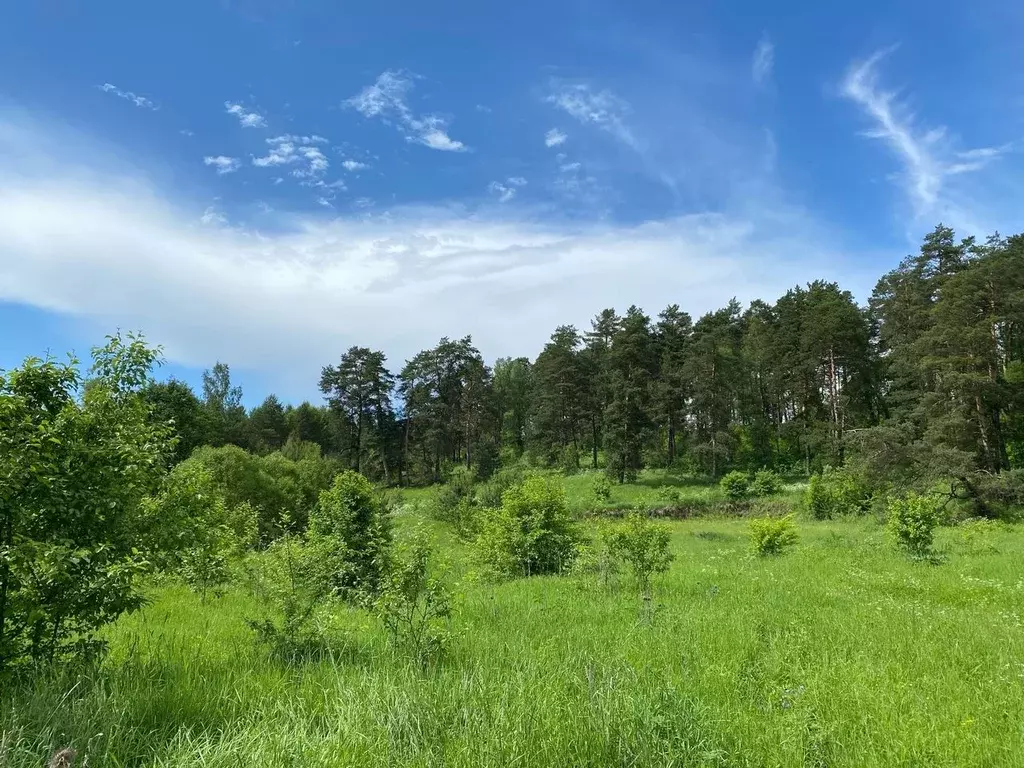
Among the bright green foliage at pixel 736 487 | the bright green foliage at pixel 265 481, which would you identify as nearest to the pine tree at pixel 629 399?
the bright green foliage at pixel 736 487

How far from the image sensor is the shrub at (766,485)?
4103 centimetres

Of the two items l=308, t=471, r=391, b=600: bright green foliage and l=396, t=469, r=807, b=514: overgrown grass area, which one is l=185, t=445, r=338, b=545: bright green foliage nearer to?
l=396, t=469, r=807, b=514: overgrown grass area

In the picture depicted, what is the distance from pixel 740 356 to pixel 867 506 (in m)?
25.7

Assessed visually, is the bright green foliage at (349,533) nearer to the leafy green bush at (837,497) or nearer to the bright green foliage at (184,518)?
the bright green foliage at (184,518)

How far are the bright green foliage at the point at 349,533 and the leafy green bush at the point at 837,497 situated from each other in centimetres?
2780

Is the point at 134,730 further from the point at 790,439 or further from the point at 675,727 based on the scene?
the point at 790,439

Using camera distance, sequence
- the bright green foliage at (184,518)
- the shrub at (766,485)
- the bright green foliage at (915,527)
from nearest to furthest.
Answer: the bright green foliage at (184,518), the bright green foliage at (915,527), the shrub at (766,485)

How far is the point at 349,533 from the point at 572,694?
833cm

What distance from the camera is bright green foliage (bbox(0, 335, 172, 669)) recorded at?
172 inches

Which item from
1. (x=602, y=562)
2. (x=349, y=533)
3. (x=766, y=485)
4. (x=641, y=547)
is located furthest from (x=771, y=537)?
(x=766, y=485)

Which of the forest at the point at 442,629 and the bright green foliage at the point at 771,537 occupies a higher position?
the forest at the point at 442,629

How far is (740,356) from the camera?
180 ft

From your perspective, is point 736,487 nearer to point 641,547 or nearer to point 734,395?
point 734,395

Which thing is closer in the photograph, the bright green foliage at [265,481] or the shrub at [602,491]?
the bright green foliage at [265,481]
